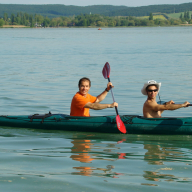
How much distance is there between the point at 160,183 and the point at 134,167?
70cm

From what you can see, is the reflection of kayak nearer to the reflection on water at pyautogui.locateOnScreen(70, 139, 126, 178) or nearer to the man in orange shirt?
the man in orange shirt

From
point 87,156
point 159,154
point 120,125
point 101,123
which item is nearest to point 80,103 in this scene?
point 101,123

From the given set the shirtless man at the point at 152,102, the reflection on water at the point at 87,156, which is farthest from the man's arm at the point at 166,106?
the reflection on water at the point at 87,156

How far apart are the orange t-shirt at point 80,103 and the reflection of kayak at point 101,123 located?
0.38 ft

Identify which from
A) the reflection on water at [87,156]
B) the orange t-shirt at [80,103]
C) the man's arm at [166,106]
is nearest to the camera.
Answer: the reflection on water at [87,156]

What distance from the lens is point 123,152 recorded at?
6.04 metres

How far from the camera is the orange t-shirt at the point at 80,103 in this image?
707 cm

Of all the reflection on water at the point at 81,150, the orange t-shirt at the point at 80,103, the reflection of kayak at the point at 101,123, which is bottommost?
the reflection on water at the point at 81,150

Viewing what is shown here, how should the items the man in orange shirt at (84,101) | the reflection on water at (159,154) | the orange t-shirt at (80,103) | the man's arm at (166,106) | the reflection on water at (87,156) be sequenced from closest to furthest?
1. the reflection on water at (87,156)
2. the reflection on water at (159,154)
3. the man's arm at (166,106)
4. the man in orange shirt at (84,101)
5. the orange t-shirt at (80,103)

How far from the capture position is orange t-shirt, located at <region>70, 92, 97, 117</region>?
707 centimetres

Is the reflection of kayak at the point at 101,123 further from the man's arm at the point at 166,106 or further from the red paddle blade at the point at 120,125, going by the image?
the man's arm at the point at 166,106

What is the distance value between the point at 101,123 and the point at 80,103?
0.67 meters

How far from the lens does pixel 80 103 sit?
7145 millimetres

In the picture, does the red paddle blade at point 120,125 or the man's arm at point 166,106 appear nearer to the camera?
the man's arm at point 166,106
